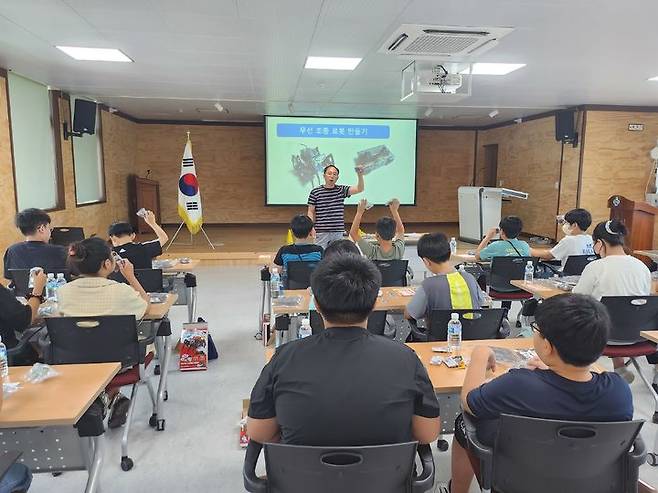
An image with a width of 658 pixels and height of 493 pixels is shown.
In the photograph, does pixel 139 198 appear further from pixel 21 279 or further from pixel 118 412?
pixel 118 412

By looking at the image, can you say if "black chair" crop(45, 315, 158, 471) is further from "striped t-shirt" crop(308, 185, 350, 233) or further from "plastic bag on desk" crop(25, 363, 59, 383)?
"striped t-shirt" crop(308, 185, 350, 233)

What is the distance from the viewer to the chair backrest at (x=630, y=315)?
9.33ft

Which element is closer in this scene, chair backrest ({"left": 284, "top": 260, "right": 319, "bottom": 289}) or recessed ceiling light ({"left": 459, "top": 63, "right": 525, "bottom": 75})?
chair backrest ({"left": 284, "top": 260, "right": 319, "bottom": 289})

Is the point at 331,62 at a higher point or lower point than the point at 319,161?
higher

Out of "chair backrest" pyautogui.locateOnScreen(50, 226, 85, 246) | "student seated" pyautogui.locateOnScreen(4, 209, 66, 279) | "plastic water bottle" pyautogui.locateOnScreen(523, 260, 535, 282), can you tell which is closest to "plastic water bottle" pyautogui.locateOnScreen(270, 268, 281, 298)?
"student seated" pyautogui.locateOnScreen(4, 209, 66, 279)

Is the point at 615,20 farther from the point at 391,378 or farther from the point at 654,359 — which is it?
the point at 391,378

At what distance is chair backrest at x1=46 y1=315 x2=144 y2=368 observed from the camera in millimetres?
2375

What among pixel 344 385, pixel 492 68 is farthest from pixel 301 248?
pixel 492 68

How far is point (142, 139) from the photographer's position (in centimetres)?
1195

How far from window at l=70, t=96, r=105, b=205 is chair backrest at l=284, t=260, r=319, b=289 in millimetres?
5821

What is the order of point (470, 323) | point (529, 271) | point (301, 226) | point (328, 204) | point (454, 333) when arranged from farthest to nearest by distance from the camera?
point (328, 204)
point (529, 271)
point (301, 226)
point (470, 323)
point (454, 333)

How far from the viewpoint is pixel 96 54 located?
534 centimetres

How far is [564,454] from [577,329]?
13.8 inches

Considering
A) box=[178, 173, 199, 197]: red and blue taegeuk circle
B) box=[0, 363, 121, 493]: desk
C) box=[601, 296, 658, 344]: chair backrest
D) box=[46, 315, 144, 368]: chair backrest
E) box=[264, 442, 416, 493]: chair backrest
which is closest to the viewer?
box=[264, 442, 416, 493]: chair backrest
